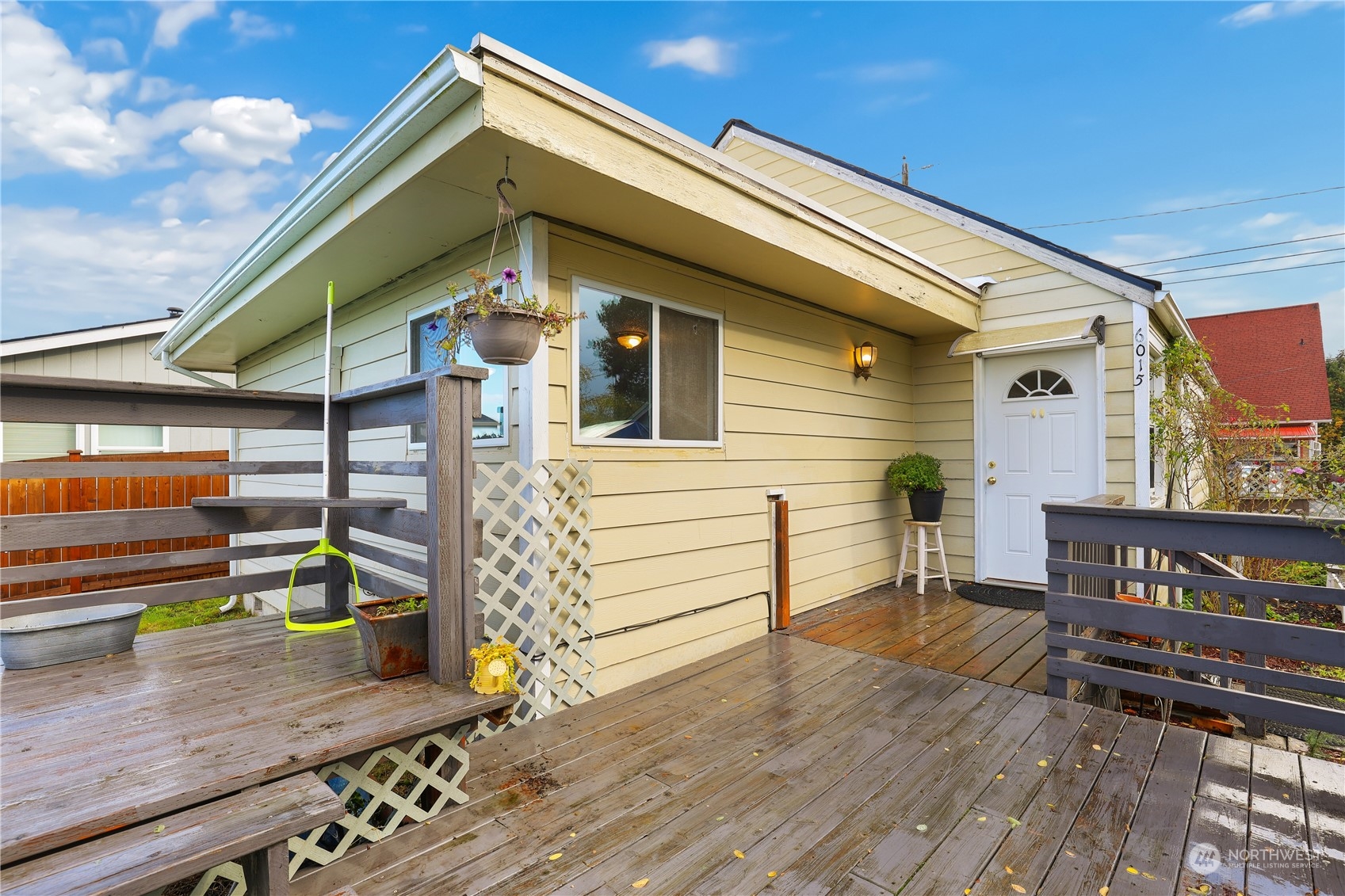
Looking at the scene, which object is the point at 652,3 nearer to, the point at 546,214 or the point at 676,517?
the point at 546,214

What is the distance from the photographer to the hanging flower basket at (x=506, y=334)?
7.75ft

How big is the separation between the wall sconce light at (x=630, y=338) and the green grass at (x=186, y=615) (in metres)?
4.82

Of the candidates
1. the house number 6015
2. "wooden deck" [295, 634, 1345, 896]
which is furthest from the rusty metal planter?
the house number 6015

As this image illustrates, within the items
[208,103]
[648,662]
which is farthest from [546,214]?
[208,103]

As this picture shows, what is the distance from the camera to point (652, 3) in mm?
5582

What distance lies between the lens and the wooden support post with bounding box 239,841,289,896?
4.42 feet

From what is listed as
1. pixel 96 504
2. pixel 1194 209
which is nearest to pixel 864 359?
pixel 96 504

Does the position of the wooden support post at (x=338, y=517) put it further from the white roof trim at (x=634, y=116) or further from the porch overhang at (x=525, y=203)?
the white roof trim at (x=634, y=116)

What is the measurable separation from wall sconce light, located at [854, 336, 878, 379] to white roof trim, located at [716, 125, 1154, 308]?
1.60 meters

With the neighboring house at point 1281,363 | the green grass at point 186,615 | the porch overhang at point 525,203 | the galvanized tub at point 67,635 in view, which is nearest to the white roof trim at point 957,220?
the porch overhang at point 525,203

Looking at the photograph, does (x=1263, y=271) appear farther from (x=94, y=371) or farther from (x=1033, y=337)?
(x=94, y=371)

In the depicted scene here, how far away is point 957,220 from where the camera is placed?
18.1 ft

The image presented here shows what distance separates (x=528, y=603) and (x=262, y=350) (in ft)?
17.4

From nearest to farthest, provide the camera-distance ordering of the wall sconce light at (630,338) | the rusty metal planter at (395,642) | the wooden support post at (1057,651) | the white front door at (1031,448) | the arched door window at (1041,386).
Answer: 1. the rusty metal planter at (395,642)
2. the wooden support post at (1057,651)
3. the wall sconce light at (630,338)
4. the white front door at (1031,448)
5. the arched door window at (1041,386)
